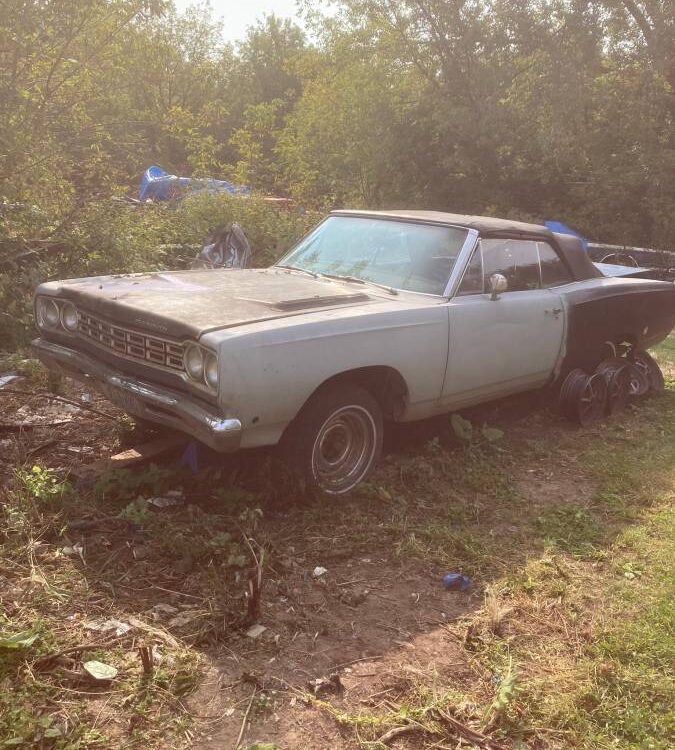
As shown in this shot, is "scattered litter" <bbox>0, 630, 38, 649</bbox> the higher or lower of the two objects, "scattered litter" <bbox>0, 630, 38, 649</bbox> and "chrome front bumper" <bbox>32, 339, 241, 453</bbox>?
the lower

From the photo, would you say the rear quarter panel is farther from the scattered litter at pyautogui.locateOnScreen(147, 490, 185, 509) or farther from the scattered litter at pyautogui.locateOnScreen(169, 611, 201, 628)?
the scattered litter at pyautogui.locateOnScreen(169, 611, 201, 628)

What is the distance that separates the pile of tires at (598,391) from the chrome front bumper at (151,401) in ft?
10.2

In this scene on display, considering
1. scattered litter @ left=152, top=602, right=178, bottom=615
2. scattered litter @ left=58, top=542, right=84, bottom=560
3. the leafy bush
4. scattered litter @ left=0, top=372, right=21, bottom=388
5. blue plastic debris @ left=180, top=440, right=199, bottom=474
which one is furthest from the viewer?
the leafy bush

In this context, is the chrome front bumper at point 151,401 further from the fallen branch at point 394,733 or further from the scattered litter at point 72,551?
the fallen branch at point 394,733

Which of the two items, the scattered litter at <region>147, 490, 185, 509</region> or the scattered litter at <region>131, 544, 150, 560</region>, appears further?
the scattered litter at <region>147, 490, 185, 509</region>

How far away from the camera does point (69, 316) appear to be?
411cm

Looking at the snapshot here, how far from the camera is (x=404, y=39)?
1491 centimetres

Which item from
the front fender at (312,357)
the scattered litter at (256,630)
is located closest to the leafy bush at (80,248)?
the front fender at (312,357)

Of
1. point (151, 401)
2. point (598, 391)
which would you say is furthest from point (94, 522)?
point (598, 391)

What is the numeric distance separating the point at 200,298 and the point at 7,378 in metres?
2.31

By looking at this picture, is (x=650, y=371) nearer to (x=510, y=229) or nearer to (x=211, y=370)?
(x=510, y=229)

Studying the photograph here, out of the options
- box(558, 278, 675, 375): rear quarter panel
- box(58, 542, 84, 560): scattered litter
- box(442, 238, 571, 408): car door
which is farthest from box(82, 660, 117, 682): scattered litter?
box(558, 278, 675, 375): rear quarter panel

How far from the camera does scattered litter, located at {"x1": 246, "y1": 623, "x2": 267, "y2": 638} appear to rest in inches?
109

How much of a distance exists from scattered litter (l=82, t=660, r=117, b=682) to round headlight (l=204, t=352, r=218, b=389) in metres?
1.24
